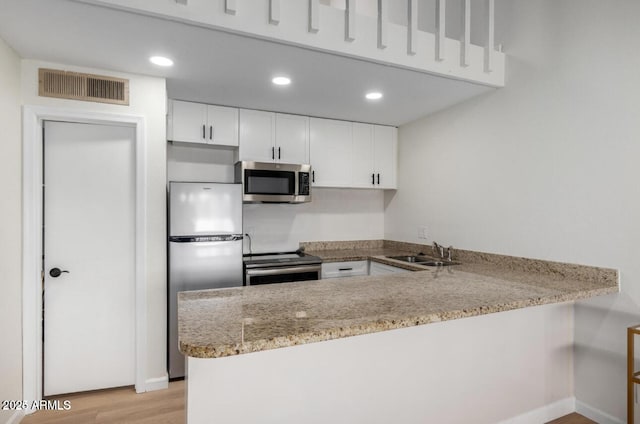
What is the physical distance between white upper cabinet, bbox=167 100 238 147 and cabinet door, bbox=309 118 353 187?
0.85 m

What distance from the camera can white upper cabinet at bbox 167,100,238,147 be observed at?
3.04 metres

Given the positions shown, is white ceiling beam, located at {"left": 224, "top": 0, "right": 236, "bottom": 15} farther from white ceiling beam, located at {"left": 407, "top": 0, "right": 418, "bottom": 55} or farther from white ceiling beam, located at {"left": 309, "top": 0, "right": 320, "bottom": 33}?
white ceiling beam, located at {"left": 407, "top": 0, "right": 418, "bottom": 55}

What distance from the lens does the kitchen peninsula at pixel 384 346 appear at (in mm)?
1269

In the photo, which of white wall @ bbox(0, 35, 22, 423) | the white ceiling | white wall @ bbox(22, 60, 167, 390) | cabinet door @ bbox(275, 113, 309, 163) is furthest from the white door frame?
cabinet door @ bbox(275, 113, 309, 163)

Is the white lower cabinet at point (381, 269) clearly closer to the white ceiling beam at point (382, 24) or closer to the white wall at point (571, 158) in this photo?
the white wall at point (571, 158)

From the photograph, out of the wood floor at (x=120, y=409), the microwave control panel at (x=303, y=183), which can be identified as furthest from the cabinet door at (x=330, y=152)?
the wood floor at (x=120, y=409)

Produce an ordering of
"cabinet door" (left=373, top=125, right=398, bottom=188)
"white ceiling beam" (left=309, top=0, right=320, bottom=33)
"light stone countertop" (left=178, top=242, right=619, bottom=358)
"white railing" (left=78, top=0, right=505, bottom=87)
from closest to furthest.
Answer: "light stone countertop" (left=178, top=242, right=619, bottom=358), "white railing" (left=78, top=0, right=505, bottom=87), "white ceiling beam" (left=309, top=0, right=320, bottom=33), "cabinet door" (left=373, top=125, right=398, bottom=188)

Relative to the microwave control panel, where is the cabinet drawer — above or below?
below

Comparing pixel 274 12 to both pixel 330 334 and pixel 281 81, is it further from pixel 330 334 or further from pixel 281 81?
pixel 330 334

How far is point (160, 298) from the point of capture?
2.65 metres

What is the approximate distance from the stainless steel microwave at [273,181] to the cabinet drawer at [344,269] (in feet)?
2.37

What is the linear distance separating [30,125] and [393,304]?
266cm

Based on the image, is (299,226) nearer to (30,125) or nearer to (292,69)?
(292,69)

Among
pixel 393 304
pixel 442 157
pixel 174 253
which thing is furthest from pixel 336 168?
pixel 393 304
